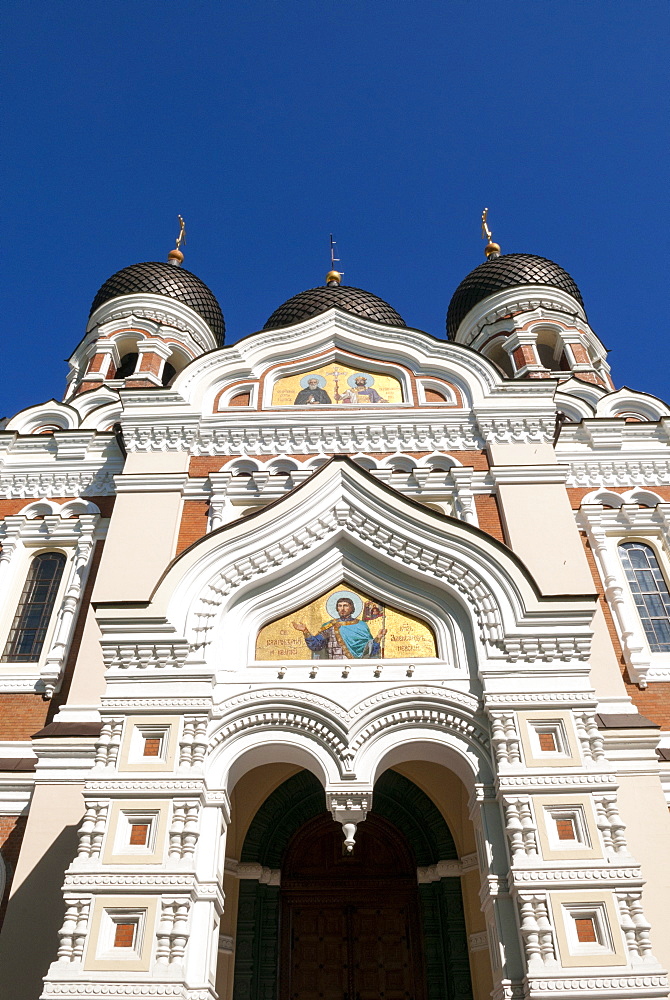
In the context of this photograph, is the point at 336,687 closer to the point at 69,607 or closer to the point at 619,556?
the point at 69,607

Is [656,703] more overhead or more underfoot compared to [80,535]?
more underfoot

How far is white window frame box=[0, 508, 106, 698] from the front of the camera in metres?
8.70

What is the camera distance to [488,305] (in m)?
17.1

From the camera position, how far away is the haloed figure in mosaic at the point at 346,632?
749cm

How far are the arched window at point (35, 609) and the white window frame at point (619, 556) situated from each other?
20.4 feet

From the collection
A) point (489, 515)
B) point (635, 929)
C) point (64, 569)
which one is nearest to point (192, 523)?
point (64, 569)

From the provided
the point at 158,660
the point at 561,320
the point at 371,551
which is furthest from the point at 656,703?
the point at 561,320

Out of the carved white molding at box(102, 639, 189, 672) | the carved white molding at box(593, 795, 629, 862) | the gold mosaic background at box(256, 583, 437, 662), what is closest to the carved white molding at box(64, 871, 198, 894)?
the carved white molding at box(102, 639, 189, 672)

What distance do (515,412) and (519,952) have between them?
5.92 meters

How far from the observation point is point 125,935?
5836 mm

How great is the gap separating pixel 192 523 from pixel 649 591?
5.23 metres

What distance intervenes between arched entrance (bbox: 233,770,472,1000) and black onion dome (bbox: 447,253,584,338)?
11.7 metres

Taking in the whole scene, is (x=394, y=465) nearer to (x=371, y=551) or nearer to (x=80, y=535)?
(x=371, y=551)

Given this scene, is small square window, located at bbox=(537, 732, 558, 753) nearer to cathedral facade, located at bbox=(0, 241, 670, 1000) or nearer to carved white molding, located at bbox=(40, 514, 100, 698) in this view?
cathedral facade, located at bbox=(0, 241, 670, 1000)
